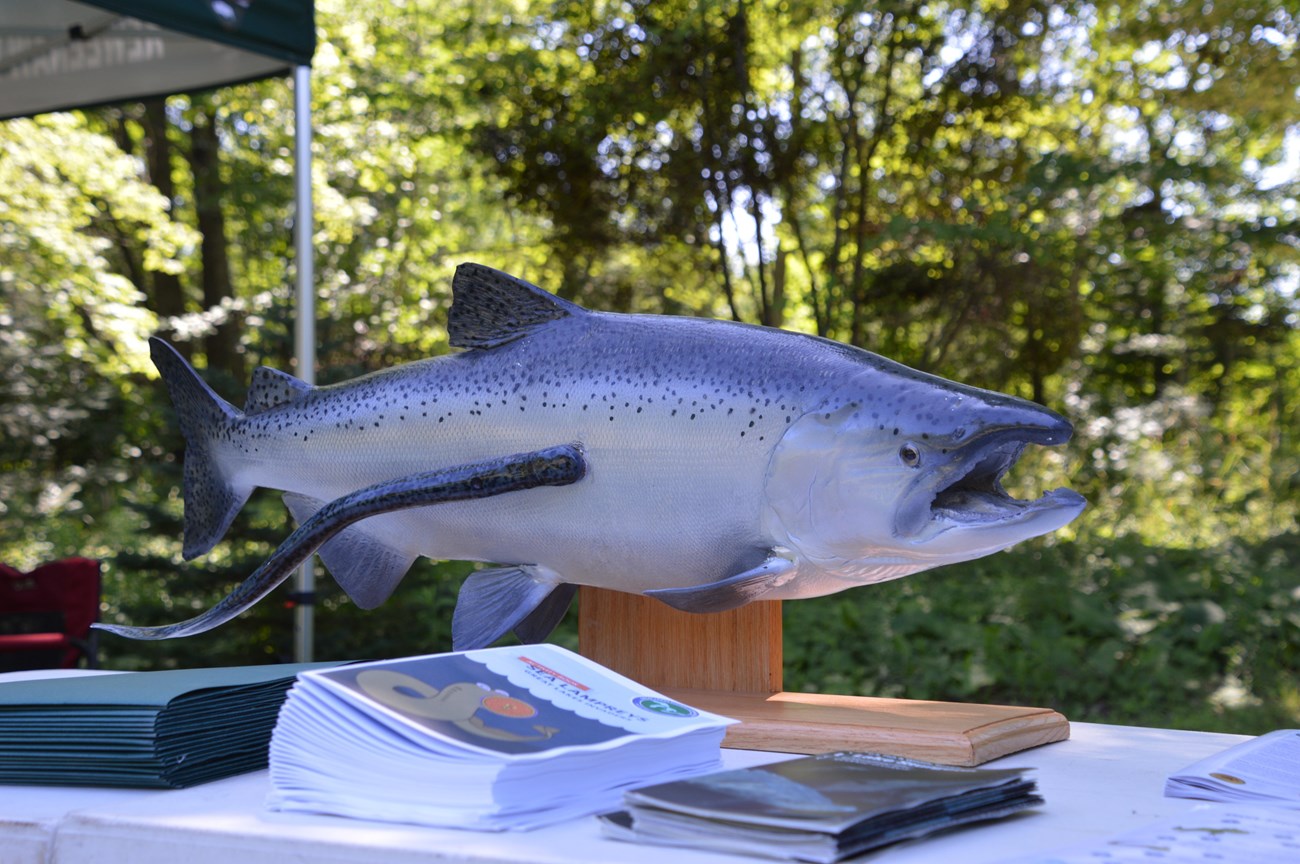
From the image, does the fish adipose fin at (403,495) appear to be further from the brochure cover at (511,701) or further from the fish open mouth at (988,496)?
the fish open mouth at (988,496)

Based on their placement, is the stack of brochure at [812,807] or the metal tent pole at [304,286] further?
the metal tent pole at [304,286]

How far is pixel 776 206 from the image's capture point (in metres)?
7.09

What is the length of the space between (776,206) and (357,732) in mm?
6352

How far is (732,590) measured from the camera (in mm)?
1354

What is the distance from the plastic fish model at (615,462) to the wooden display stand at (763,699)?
0.35 feet

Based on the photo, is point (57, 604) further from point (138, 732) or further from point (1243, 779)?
point (1243, 779)

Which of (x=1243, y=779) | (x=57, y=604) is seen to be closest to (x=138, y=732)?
(x=1243, y=779)

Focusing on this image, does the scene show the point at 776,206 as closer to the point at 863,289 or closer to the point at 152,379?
the point at 863,289

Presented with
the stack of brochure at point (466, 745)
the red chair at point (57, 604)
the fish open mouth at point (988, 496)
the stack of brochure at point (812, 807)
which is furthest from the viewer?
the red chair at point (57, 604)

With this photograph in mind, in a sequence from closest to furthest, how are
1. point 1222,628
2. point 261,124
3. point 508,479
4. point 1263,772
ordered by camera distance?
point 1263,772 < point 508,479 < point 1222,628 < point 261,124

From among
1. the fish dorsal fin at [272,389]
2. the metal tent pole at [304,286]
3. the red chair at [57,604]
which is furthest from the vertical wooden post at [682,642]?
the red chair at [57,604]

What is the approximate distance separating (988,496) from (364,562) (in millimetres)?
854

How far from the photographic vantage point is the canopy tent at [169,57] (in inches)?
122

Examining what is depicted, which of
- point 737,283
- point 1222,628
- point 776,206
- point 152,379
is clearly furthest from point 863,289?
point 152,379
